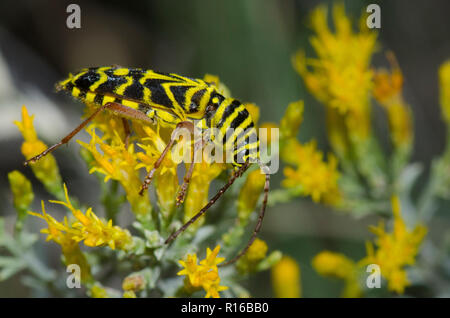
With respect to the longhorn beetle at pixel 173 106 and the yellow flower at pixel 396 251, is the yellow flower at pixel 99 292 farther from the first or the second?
the yellow flower at pixel 396 251

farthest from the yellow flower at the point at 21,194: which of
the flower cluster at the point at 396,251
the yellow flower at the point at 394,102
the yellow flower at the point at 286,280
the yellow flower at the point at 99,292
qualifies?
the yellow flower at the point at 394,102

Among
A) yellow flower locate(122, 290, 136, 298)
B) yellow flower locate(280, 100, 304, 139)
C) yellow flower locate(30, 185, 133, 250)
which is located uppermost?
yellow flower locate(280, 100, 304, 139)

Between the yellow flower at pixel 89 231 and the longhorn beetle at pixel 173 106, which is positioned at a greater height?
the longhorn beetle at pixel 173 106

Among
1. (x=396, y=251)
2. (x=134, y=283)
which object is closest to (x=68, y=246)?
(x=134, y=283)

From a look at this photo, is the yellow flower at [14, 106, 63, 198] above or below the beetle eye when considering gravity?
below

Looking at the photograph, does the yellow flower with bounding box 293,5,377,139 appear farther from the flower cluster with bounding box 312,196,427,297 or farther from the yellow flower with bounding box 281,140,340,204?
the flower cluster with bounding box 312,196,427,297

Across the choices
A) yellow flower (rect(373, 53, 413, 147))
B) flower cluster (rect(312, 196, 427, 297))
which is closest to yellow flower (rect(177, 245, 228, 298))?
flower cluster (rect(312, 196, 427, 297))

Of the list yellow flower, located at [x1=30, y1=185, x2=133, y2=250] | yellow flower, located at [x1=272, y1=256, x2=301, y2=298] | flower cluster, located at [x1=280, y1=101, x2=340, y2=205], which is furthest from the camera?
yellow flower, located at [x1=272, y1=256, x2=301, y2=298]

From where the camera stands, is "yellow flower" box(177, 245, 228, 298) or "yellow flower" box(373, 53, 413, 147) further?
"yellow flower" box(373, 53, 413, 147)
